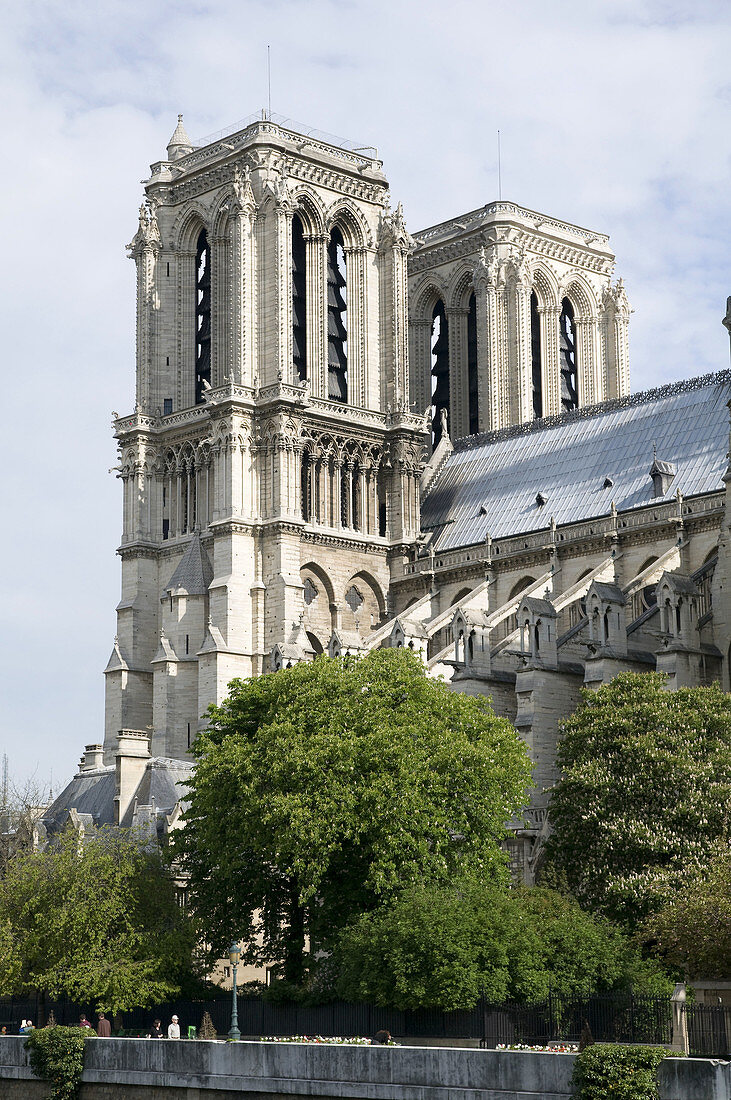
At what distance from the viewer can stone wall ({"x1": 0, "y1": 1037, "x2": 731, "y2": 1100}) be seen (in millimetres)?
31531

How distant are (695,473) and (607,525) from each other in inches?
145

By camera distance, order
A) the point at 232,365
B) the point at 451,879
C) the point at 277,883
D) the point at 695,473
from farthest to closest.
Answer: the point at 232,365 < the point at 695,473 < the point at 277,883 < the point at 451,879

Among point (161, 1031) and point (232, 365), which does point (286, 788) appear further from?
point (232, 365)

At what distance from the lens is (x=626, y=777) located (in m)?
46.6

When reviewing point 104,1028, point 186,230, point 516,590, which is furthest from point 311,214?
point 104,1028

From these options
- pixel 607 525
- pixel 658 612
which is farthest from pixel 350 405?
pixel 658 612

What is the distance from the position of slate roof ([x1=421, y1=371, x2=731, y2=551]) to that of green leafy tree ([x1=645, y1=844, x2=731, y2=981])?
28.2 meters

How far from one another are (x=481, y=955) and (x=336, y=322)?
4634cm

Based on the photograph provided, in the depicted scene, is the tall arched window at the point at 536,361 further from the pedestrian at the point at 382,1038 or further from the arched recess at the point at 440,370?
→ the pedestrian at the point at 382,1038

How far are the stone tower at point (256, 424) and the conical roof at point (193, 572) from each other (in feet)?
0.27

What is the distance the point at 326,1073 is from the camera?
3525 cm

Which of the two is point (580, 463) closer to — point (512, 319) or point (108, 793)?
point (512, 319)

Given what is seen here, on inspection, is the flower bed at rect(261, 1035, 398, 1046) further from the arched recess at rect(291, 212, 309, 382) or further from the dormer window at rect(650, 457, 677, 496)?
the arched recess at rect(291, 212, 309, 382)

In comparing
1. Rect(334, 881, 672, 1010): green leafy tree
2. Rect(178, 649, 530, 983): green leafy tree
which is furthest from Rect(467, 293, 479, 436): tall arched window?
Rect(334, 881, 672, 1010): green leafy tree
